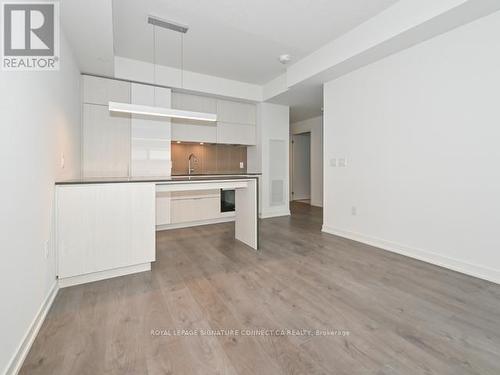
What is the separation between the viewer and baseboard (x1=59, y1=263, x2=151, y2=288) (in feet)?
7.07

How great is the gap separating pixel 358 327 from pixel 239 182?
2071 millimetres

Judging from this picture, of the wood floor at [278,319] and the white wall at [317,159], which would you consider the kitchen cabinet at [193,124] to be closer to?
the wood floor at [278,319]

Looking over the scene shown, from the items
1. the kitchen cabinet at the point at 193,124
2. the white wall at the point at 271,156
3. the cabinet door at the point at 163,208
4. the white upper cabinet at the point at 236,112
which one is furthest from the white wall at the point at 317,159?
the cabinet door at the point at 163,208

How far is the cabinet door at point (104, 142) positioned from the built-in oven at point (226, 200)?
174cm

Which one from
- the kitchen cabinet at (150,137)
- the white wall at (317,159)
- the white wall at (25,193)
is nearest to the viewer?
the white wall at (25,193)

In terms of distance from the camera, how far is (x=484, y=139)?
7.52ft

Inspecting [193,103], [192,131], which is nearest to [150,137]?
[192,131]

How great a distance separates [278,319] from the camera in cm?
167

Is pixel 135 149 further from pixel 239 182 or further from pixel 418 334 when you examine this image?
pixel 418 334

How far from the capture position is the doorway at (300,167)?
307 inches

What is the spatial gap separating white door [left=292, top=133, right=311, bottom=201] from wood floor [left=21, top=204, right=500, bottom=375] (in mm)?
5113

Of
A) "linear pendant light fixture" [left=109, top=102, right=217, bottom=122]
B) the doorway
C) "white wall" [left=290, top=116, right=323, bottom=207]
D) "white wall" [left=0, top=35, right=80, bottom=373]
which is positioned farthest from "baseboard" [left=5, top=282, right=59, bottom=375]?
the doorway

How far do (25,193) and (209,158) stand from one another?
3767 mm

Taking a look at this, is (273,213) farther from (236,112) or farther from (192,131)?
(192,131)
